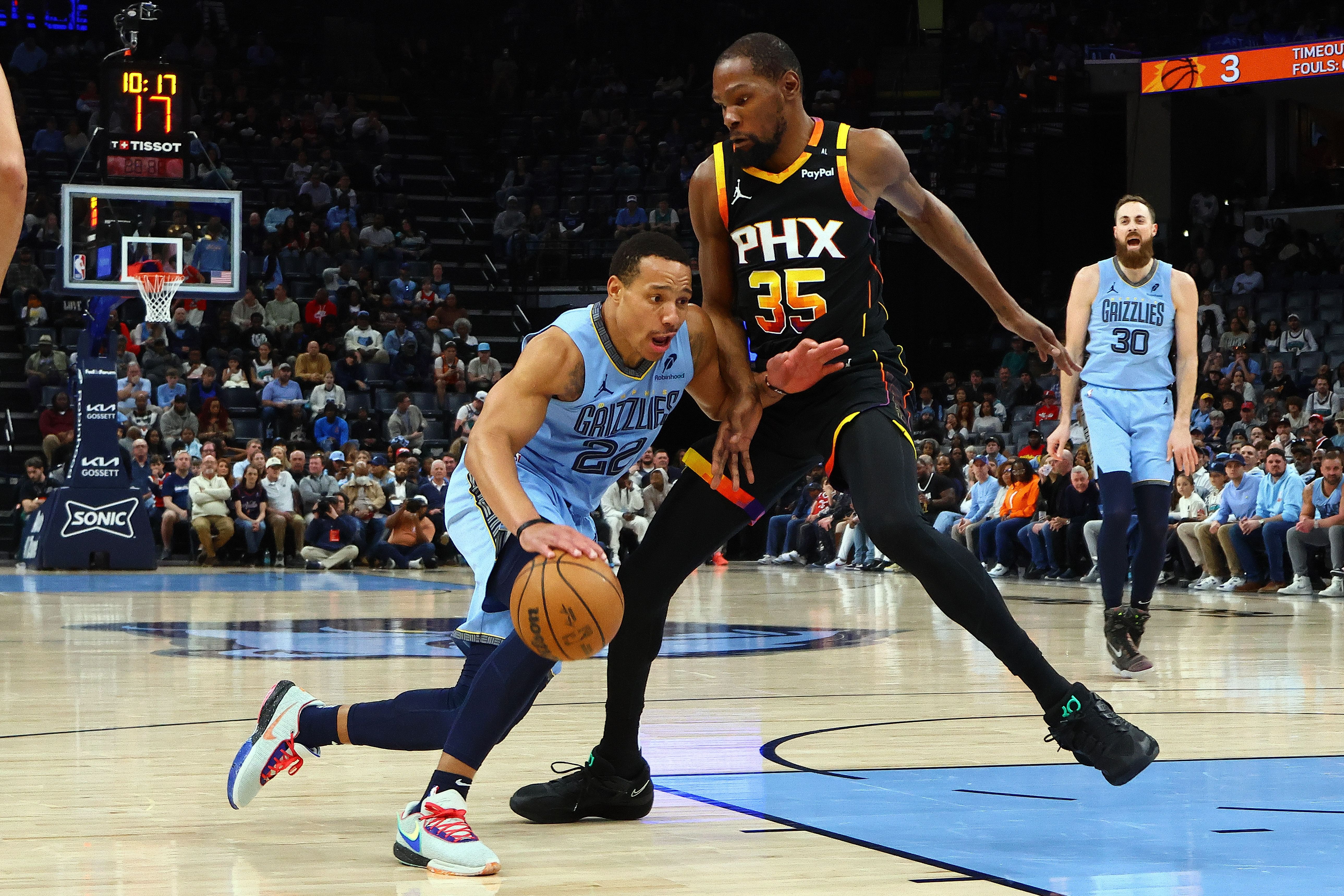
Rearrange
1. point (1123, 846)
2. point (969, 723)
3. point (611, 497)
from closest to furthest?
point (1123, 846) < point (969, 723) < point (611, 497)

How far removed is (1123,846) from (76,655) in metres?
5.69

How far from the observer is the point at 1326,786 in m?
4.23

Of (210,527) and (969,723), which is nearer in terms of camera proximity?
(969,723)

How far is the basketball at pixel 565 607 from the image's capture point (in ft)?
10.8

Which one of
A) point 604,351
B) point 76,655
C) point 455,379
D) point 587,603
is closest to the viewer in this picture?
point 587,603

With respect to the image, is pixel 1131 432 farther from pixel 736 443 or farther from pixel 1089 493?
pixel 1089 493

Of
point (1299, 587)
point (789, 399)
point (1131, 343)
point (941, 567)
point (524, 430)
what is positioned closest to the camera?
point (524, 430)

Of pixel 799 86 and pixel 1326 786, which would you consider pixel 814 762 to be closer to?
pixel 1326 786

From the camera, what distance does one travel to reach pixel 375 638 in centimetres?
868

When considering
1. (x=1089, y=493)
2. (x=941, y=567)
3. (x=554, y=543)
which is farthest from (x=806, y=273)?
(x=1089, y=493)

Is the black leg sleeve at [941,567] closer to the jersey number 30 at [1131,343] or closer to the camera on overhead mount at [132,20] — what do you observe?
the jersey number 30 at [1131,343]

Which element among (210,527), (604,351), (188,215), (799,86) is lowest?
(210,527)

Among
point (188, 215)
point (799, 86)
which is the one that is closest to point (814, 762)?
point (799, 86)

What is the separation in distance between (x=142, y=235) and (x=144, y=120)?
46.0 inches
